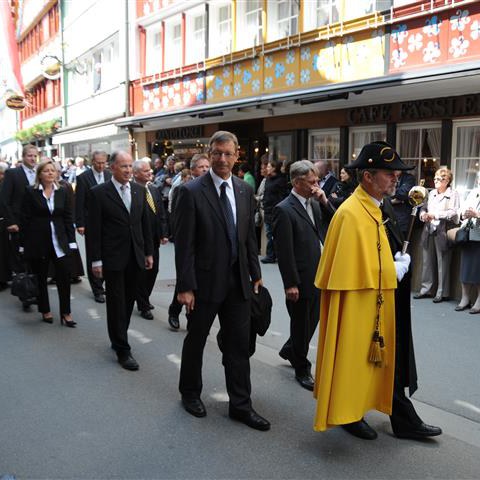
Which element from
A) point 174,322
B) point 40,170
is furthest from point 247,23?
point 174,322

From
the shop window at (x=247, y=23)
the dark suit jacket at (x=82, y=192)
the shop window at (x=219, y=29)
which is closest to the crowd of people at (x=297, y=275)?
the dark suit jacket at (x=82, y=192)

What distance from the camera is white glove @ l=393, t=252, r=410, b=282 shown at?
3814mm

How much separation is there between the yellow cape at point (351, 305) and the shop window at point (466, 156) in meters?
7.50

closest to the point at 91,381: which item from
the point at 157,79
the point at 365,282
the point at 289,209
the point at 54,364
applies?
the point at 54,364

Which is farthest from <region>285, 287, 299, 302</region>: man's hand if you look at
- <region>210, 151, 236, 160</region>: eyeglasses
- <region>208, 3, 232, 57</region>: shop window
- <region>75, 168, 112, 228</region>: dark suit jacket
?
<region>208, 3, 232, 57</region>: shop window

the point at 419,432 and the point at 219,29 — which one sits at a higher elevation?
the point at 219,29

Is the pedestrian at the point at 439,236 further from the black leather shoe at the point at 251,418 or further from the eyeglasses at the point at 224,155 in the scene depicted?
the eyeglasses at the point at 224,155

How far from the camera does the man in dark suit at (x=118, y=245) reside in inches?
219

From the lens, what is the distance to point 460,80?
30.5 feet

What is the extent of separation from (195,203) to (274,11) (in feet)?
38.7

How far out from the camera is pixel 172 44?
19562mm

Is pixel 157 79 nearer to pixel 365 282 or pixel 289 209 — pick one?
pixel 289 209

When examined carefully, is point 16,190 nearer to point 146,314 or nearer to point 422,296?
point 146,314

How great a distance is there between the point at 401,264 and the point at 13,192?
6.27m
